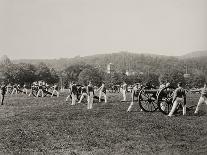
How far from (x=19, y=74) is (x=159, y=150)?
10898cm

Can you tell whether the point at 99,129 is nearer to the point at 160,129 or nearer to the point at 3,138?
the point at 160,129

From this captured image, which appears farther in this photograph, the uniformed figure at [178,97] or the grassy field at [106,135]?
the uniformed figure at [178,97]

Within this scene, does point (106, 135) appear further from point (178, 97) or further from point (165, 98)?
point (165, 98)

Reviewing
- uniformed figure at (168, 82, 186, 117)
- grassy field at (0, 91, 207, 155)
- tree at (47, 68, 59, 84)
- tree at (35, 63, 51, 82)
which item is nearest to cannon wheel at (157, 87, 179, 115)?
uniformed figure at (168, 82, 186, 117)

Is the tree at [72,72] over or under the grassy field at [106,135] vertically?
under

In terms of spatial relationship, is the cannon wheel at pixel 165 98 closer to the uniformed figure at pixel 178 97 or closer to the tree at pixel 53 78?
the uniformed figure at pixel 178 97

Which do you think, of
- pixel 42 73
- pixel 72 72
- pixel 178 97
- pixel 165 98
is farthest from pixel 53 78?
pixel 178 97

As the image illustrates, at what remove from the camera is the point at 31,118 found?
49.9 ft

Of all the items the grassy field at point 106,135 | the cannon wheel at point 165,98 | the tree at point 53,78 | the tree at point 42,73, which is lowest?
the tree at point 53,78

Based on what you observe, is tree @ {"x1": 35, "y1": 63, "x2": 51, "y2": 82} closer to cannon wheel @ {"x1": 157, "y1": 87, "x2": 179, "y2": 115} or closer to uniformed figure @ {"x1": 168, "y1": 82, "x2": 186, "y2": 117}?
cannon wheel @ {"x1": 157, "y1": 87, "x2": 179, "y2": 115}

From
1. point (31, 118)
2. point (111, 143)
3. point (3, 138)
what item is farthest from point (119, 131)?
point (31, 118)

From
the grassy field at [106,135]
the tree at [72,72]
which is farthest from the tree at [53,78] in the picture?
the grassy field at [106,135]

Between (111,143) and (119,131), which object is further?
(119,131)

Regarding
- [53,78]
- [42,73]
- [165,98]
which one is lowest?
[53,78]
